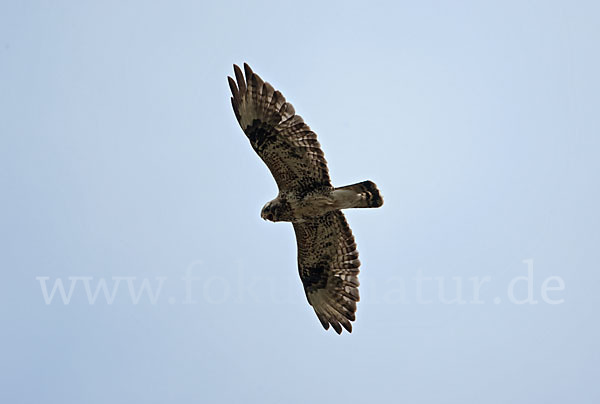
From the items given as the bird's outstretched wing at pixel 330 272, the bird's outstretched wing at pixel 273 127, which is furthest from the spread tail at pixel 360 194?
the bird's outstretched wing at pixel 330 272

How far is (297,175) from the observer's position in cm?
1141

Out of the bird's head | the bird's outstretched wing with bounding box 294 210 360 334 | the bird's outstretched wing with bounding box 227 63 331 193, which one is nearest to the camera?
the bird's outstretched wing with bounding box 227 63 331 193

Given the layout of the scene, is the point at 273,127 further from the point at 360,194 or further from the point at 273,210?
the point at 360,194

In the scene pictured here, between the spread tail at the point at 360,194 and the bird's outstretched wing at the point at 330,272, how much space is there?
2.54ft

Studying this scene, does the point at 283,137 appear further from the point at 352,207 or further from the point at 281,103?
the point at 352,207

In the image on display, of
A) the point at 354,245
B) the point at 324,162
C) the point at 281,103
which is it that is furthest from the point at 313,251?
the point at 281,103

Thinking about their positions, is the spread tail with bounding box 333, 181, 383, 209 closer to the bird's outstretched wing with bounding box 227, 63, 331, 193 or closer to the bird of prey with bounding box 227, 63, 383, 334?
the bird of prey with bounding box 227, 63, 383, 334

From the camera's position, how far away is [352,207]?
37.4ft

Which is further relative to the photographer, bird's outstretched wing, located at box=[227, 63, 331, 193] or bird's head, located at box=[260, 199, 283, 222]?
bird's head, located at box=[260, 199, 283, 222]

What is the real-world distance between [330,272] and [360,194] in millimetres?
1747

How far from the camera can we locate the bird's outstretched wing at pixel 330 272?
12.1m

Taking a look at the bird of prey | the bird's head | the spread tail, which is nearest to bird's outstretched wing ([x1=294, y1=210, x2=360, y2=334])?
the bird of prey

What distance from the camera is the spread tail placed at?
11.2 meters

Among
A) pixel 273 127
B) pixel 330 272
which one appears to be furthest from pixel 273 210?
pixel 330 272
